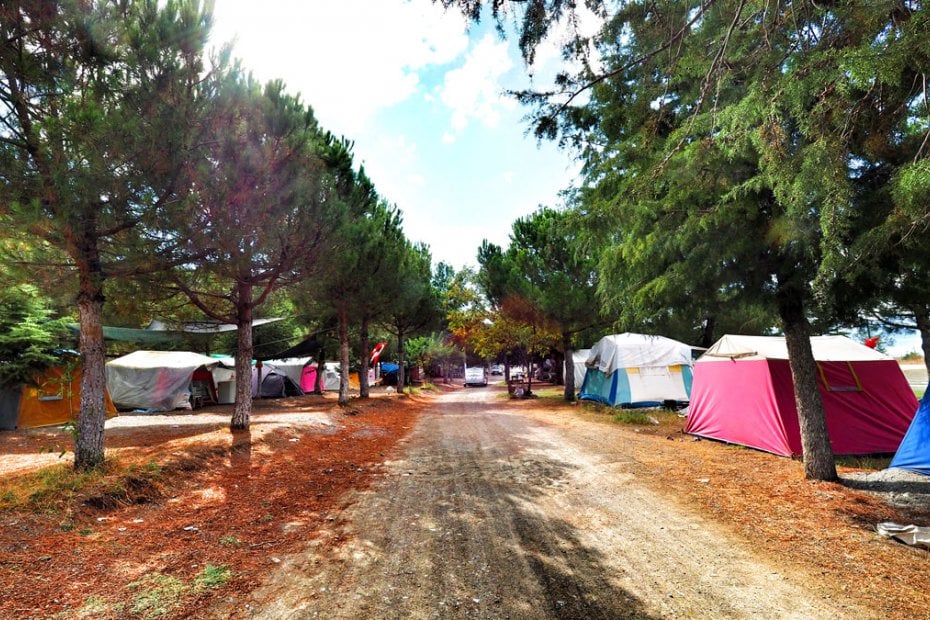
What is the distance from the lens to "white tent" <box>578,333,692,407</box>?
13508 millimetres

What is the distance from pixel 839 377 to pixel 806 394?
2.56m

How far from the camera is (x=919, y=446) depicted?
4902 millimetres

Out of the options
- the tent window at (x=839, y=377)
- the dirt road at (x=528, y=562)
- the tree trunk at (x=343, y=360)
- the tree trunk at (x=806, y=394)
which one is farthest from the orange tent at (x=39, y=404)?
the tent window at (x=839, y=377)

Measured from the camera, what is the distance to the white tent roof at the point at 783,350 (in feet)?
23.1

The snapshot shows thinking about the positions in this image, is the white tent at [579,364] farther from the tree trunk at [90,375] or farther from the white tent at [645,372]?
the tree trunk at [90,375]

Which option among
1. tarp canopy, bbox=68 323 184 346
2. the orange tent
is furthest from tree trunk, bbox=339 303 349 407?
the orange tent

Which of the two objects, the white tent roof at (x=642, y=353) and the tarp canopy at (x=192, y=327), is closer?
the tarp canopy at (x=192, y=327)

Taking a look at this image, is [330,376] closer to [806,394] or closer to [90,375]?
[90,375]

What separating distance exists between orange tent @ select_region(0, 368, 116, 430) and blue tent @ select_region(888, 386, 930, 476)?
1550 centimetres

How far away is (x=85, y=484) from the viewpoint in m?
4.38

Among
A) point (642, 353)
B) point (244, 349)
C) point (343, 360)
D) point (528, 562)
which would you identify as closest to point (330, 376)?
point (343, 360)

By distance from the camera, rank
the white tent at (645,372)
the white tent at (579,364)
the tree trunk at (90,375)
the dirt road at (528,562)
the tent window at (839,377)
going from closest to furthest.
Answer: the dirt road at (528,562) → the tree trunk at (90,375) → the tent window at (839,377) → the white tent at (645,372) → the white tent at (579,364)

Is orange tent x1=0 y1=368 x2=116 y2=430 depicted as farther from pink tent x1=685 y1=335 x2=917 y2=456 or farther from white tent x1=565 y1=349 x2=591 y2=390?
white tent x1=565 y1=349 x2=591 y2=390

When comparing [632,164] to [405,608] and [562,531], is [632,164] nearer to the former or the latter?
[562,531]
